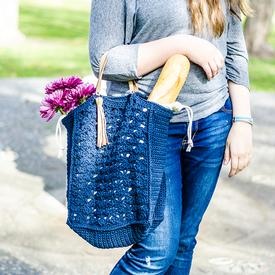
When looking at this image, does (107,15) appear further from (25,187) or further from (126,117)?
(25,187)

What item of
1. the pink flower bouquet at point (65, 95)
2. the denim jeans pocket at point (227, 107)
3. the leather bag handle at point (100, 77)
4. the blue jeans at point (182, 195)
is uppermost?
the leather bag handle at point (100, 77)

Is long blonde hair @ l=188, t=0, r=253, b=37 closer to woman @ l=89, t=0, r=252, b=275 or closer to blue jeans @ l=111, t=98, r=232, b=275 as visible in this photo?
woman @ l=89, t=0, r=252, b=275

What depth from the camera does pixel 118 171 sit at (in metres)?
2.52

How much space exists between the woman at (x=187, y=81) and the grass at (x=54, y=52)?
27.0 feet

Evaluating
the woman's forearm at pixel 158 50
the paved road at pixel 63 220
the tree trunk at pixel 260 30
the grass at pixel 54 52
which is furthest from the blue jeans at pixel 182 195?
the tree trunk at pixel 260 30

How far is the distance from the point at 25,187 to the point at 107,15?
128 inches

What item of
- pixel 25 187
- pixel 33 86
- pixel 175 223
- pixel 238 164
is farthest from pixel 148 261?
pixel 33 86

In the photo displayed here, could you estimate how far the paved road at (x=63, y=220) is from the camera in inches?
171

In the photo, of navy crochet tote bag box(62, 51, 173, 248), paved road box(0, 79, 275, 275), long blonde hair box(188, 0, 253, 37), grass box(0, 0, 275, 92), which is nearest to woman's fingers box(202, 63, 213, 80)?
long blonde hair box(188, 0, 253, 37)

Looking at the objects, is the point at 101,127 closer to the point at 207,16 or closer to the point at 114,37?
the point at 114,37

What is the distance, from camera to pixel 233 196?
226 inches

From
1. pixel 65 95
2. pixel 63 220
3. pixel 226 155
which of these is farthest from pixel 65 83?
pixel 63 220

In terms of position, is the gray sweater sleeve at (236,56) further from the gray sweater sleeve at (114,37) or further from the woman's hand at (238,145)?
the gray sweater sleeve at (114,37)

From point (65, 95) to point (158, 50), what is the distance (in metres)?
0.35
